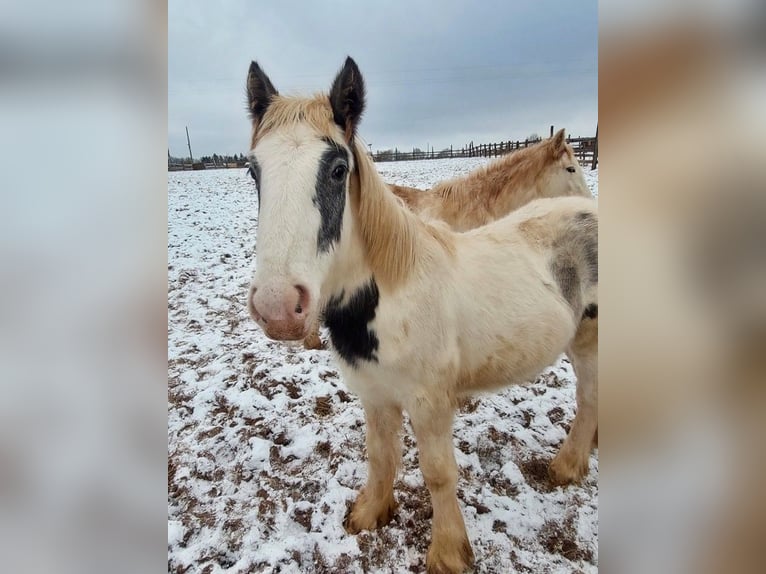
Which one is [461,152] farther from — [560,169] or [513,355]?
[513,355]

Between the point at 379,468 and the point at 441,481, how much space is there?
472 millimetres

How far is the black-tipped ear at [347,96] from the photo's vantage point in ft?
4.81

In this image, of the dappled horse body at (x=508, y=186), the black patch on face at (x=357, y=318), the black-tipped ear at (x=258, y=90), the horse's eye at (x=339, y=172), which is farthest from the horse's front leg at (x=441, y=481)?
the dappled horse body at (x=508, y=186)

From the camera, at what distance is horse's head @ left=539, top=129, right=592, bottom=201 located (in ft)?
16.0

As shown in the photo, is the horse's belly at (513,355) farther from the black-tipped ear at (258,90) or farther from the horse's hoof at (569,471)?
the black-tipped ear at (258,90)

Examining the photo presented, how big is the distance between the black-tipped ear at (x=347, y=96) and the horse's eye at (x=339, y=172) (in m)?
0.15


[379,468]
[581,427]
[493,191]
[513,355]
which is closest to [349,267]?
[513,355]

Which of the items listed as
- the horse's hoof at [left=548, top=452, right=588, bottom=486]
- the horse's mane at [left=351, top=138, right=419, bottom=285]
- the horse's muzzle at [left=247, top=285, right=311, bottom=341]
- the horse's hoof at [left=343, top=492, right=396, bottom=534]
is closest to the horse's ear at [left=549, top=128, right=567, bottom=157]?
the horse's hoof at [left=548, top=452, right=588, bottom=486]

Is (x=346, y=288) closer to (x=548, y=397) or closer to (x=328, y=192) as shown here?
(x=328, y=192)

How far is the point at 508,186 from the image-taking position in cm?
510
